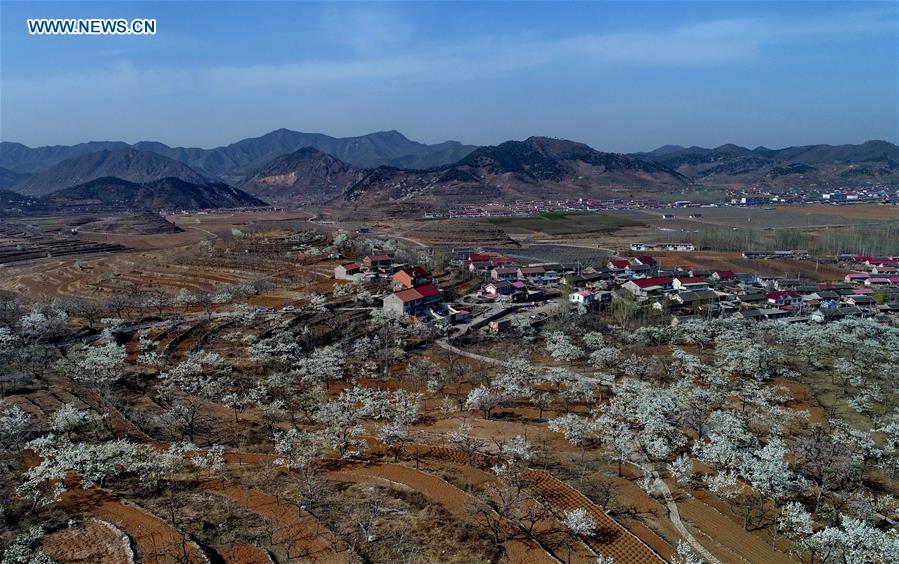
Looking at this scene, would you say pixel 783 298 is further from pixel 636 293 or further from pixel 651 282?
pixel 636 293

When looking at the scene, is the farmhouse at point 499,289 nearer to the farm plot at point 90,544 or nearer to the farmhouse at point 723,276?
the farmhouse at point 723,276

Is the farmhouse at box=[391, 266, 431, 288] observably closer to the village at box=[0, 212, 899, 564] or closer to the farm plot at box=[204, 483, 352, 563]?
the village at box=[0, 212, 899, 564]

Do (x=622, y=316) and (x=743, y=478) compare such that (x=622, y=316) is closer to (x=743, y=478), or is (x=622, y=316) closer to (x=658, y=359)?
(x=658, y=359)

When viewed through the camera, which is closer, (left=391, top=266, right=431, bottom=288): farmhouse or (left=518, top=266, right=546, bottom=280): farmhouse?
(left=391, top=266, right=431, bottom=288): farmhouse

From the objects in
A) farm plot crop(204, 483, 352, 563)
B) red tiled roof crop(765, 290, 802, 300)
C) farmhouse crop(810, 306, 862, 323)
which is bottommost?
farmhouse crop(810, 306, 862, 323)

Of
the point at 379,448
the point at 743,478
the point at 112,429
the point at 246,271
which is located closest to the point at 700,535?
the point at 743,478

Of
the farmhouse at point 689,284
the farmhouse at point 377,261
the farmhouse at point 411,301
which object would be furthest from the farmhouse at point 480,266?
the farmhouse at point 689,284

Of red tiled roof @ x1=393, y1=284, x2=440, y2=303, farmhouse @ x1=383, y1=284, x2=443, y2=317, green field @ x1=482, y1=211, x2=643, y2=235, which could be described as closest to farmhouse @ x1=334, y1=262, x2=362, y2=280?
red tiled roof @ x1=393, y1=284, x2=440, y2=303
